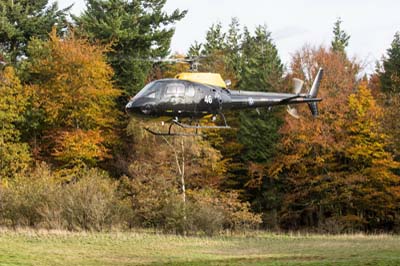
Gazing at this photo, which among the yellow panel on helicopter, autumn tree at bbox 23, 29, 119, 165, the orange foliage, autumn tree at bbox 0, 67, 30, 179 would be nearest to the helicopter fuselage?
the yellow panel on helicopter

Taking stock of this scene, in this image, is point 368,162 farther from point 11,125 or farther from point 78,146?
point 11,125

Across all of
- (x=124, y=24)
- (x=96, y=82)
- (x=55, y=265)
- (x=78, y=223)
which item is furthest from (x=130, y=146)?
(x=55, y=265)

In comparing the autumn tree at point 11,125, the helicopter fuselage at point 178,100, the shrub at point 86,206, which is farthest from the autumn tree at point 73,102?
the helicopter fuselage at point 178,100

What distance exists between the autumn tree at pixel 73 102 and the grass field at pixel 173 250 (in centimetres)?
944

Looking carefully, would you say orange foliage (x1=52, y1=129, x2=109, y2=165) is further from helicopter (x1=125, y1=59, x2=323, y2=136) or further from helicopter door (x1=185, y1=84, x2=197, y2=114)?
helicopter door (x1=185, y1=84, x2=197, y2=114)

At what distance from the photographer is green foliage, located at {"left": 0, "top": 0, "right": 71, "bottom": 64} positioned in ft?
138

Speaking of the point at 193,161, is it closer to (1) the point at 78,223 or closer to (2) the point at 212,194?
(2) the point at 212,194

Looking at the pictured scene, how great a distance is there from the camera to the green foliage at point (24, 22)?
42.0 metres

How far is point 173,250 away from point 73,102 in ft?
55.6

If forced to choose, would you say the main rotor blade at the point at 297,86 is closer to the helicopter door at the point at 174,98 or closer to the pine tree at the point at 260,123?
the helicopter door at the point at 174,98

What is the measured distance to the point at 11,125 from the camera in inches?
1405

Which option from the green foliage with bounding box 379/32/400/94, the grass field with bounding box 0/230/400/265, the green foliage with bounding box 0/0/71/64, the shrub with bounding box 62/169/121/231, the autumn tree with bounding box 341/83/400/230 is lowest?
the grass field with bounding box 0/230/400/265

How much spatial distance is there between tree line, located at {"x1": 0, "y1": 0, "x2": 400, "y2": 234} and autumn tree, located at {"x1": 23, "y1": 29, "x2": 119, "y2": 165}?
0.31 feet

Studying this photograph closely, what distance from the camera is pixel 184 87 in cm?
1703
